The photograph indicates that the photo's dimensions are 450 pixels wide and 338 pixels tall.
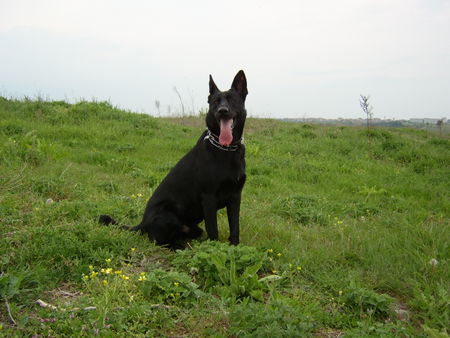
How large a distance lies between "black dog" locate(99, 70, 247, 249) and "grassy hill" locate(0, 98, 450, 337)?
0.22 m

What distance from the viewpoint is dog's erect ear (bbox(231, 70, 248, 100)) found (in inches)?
152

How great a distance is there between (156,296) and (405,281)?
1934 millimetres

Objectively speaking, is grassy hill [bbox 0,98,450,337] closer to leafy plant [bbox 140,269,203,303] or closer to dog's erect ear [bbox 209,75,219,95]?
leafy plant [bbox 140,269,203,303]

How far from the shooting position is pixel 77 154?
7.31m

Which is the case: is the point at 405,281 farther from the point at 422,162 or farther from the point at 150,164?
the point at 422,162

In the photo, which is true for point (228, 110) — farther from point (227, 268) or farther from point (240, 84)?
point (227, 268)

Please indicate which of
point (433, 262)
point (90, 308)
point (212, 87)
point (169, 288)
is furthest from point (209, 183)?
point (433, 262)

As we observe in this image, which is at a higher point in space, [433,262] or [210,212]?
[210,212]

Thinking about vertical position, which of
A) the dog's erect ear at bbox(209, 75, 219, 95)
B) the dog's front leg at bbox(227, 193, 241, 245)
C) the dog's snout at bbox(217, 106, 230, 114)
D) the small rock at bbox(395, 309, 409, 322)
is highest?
the dog's erect ear at bbox(209, 75, 219, 95)

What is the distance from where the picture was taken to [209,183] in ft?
11.7

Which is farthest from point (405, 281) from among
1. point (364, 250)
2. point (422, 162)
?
point (422, 162)

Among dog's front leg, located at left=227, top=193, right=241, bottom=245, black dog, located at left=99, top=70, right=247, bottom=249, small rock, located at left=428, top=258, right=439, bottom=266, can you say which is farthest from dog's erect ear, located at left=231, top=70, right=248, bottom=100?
small rock, located at left=428, top=258, right=439, bottom=266

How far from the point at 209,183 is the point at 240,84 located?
1.07 m

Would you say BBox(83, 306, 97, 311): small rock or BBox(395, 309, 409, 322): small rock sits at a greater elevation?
BBox(83, 306, 97, 311): small rock
